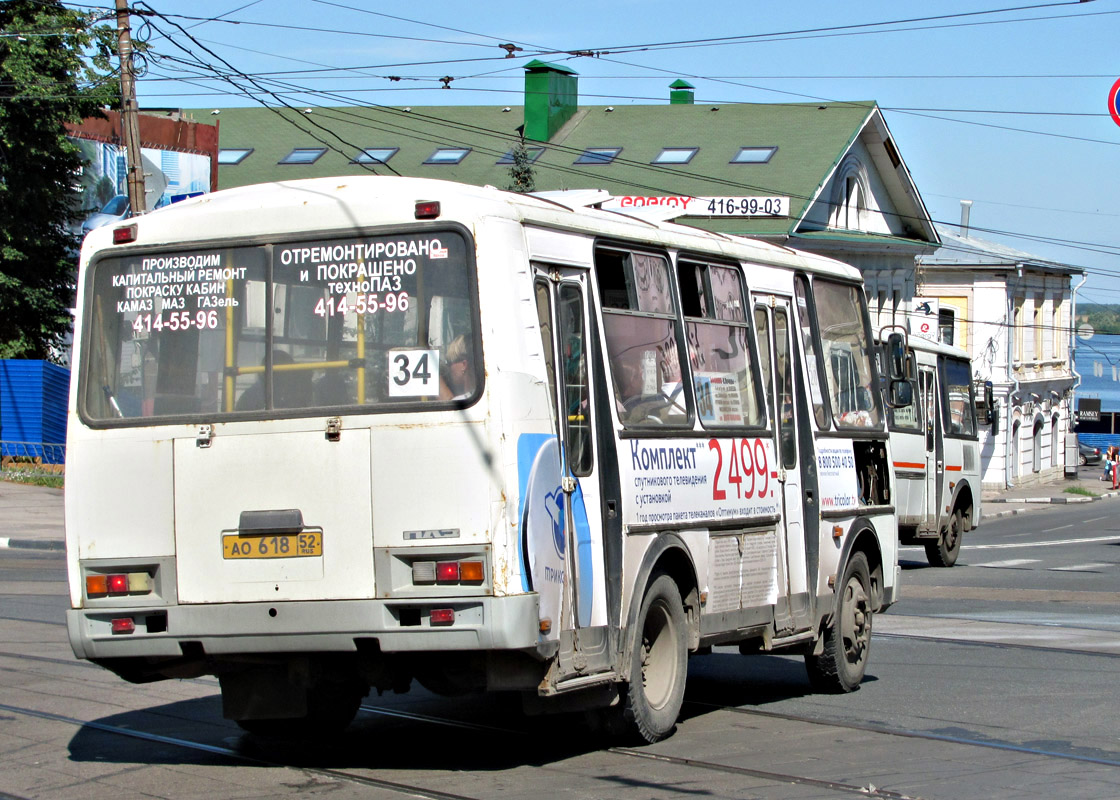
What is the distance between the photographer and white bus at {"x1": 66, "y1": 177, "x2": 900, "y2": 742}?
22.0ft

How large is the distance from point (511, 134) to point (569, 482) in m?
42.1

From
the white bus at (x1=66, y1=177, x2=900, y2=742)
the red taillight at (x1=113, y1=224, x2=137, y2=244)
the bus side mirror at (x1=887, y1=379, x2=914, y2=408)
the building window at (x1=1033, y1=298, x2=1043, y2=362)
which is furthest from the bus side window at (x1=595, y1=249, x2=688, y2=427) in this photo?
the building window at (x1=1033, y1=298, x2=1043, y2=362)

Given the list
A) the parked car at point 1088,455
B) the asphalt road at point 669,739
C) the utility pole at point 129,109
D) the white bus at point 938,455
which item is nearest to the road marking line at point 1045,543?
the white bus at point 938,455

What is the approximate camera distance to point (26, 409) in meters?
33.2

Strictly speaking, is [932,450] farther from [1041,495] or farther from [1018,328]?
[1018,328]

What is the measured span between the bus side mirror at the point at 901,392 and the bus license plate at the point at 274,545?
18.4ft

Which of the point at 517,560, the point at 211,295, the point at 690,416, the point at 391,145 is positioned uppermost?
the point at 391,145

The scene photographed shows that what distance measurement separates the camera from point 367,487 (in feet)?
→ 22.2

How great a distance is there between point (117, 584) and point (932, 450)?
1726 centimetres

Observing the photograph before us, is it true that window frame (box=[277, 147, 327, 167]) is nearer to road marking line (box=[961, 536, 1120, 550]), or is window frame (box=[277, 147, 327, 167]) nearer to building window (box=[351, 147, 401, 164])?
building window (box=[351, 147, 401, 164])

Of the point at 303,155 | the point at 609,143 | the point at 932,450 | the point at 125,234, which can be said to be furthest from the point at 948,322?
the point at 125,234

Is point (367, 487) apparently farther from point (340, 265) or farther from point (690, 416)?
point (690, 416)

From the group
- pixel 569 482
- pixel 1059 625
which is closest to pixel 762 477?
pixel 569 482

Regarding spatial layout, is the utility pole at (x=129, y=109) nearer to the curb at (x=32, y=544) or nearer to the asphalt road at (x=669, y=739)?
the curb at (x=32, y=544)
